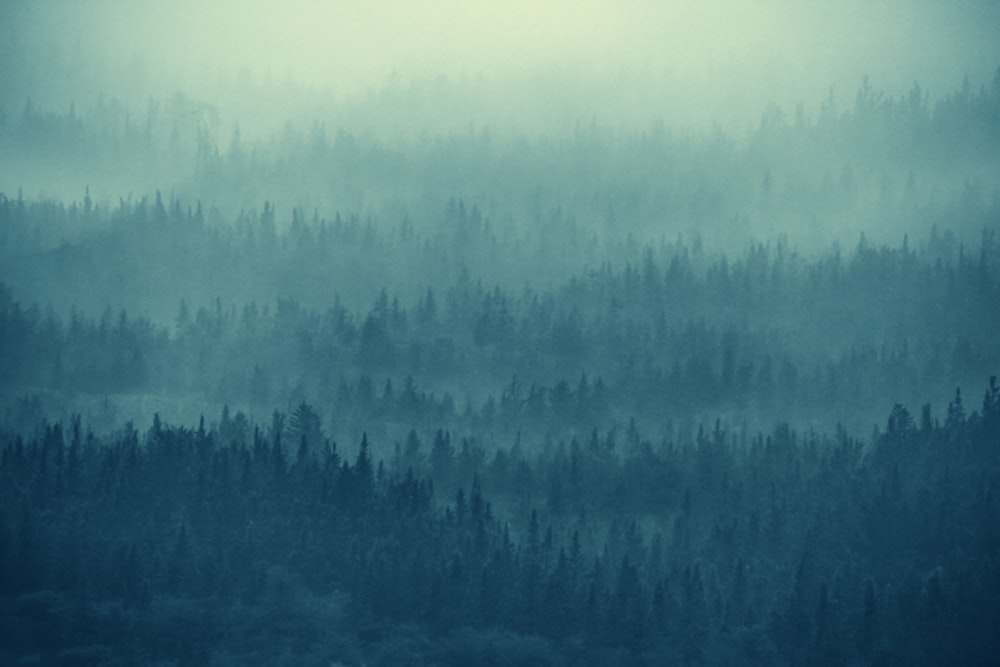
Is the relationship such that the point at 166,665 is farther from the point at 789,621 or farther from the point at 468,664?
the point at 789,621

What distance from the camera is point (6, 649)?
646 ft

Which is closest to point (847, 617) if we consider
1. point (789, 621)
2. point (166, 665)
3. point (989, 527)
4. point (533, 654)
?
point (789, 621)

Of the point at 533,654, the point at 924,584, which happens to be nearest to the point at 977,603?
the point at 924,584

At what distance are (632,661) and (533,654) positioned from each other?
43.3ft

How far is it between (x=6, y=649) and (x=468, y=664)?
198ft

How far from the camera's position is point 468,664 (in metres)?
200

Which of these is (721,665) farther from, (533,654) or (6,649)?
(6,649)

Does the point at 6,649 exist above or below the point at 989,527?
below

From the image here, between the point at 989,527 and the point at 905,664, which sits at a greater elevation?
the point at 989,527

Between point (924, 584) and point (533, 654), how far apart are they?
170 feet

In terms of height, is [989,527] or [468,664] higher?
[989,527]

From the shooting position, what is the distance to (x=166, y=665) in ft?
648

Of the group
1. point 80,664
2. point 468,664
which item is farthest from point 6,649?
point 468,664

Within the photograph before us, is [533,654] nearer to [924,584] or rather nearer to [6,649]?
[924,584]
